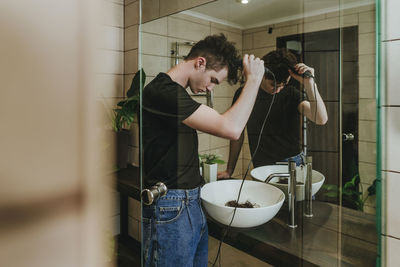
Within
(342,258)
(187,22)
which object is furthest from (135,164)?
(342,258)

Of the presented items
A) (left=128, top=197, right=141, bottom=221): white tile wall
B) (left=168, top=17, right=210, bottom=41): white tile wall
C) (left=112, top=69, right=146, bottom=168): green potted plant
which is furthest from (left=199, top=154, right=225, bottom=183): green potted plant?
(left=128, top=197, right=141, bottom=221): white tile wall

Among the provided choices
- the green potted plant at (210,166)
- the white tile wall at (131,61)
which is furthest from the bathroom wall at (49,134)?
the white tile wall at (131,61)

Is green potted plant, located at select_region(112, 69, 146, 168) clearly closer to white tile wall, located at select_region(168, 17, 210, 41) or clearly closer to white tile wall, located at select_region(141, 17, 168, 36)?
white tile wall, located at select_region(141, 17, 168, 36)

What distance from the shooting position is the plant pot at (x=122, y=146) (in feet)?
6.46

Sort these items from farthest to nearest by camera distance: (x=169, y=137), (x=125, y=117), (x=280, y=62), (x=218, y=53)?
(x=125, y=117) → (x=169, y=137) → (x=218, y=53) → (x=280, y=62)

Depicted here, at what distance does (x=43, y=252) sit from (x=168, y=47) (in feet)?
3.79

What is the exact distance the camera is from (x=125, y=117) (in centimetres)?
199

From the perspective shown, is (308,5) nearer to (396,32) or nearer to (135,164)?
(396,32)

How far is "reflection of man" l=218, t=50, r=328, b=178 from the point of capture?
32.5 inches

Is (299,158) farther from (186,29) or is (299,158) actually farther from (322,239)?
(186,29)

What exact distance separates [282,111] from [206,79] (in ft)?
1.06

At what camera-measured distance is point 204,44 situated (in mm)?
1030

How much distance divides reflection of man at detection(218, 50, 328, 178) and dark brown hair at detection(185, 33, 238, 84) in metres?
0.12

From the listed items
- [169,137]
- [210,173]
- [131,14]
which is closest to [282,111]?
[210,173]
